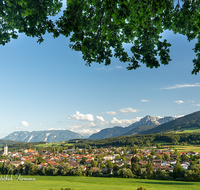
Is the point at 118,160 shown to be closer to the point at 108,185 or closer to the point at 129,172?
the point at 129,172

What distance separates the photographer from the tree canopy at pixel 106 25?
5.85 m

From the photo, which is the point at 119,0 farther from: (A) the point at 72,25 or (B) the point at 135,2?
(A) the point at 72,25

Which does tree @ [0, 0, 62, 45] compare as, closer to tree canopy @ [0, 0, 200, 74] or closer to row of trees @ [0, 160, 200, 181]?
tree canopy @ [0, 0, 200, 74]

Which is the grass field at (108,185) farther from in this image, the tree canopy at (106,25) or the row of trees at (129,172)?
the tree canopy at (106,25)

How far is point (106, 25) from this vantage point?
6484 millimetres

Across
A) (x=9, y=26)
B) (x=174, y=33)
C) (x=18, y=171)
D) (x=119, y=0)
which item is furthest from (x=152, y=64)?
(x=18, y=171)

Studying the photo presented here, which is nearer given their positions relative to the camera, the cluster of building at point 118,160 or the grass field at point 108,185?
the grass field at point 108,185

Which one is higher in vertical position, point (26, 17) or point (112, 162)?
point (26, 17)

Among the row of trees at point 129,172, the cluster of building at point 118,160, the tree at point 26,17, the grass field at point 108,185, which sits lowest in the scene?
the cluster of building at point 118,160

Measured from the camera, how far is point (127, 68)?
7285mm

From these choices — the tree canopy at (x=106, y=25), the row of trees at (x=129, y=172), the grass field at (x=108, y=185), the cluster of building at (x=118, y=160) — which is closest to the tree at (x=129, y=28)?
the tree canopy at (x=106, y=25)

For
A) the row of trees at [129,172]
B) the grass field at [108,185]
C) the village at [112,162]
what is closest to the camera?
the grass field at [108,185]

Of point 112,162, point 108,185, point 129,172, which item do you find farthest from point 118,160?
point 108,185

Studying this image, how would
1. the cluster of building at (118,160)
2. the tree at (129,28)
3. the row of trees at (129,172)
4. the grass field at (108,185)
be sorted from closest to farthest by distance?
the tree at (129,28), the grass field at (108,185), the row of trees at (129,172), the cluster of building at (118,160)
